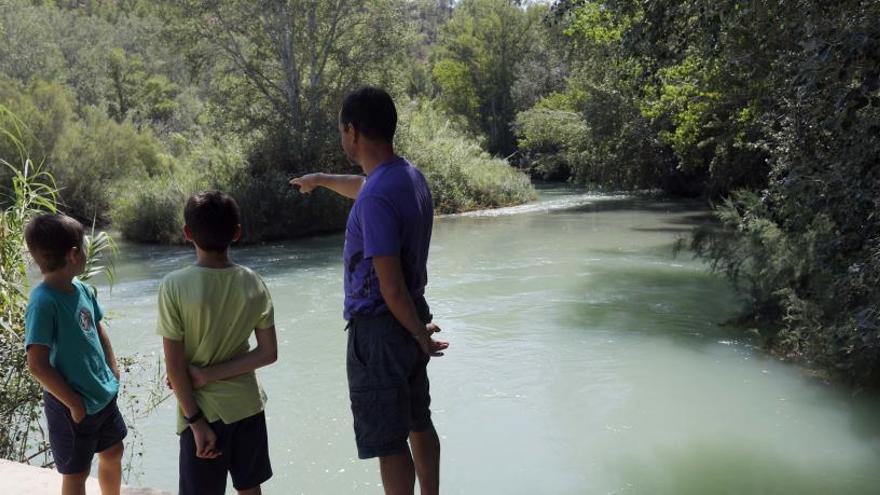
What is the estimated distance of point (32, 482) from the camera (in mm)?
3543

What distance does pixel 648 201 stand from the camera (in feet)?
95.5

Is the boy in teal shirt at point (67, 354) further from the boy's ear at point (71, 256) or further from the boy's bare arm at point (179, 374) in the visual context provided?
the boy's bare arm at point (179, 374)

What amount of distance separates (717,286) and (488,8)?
46.1 meters

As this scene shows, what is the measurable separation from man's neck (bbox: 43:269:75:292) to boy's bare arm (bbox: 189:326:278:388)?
2.36 ft

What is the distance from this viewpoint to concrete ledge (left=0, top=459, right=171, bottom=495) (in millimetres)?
3451

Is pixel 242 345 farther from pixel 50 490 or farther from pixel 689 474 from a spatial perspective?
pixel 689 474

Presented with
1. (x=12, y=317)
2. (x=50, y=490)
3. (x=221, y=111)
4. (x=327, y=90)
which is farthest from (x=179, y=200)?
(x=50, y=490)

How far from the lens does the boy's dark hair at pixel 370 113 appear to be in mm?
2943

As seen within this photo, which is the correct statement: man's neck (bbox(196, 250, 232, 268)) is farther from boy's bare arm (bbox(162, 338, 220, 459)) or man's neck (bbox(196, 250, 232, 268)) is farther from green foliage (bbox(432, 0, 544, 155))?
green foliage (bbox(432, 0, 544, 155))

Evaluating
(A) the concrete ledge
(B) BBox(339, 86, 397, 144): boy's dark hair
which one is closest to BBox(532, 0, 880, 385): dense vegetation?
(B) BBox(339, 86, 397, 144): boy's dark hair

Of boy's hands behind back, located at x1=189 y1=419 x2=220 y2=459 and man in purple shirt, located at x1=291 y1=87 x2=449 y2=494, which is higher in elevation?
man in purple shirt, located at x1=291 y1=87 x2=449 y2=494

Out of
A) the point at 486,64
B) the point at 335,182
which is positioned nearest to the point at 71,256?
the point at 335,182

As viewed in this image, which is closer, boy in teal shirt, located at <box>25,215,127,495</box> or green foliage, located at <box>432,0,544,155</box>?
boy in teal shirt, located at <box>25,215,127,495</box>

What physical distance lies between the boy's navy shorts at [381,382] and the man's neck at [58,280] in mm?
1136
